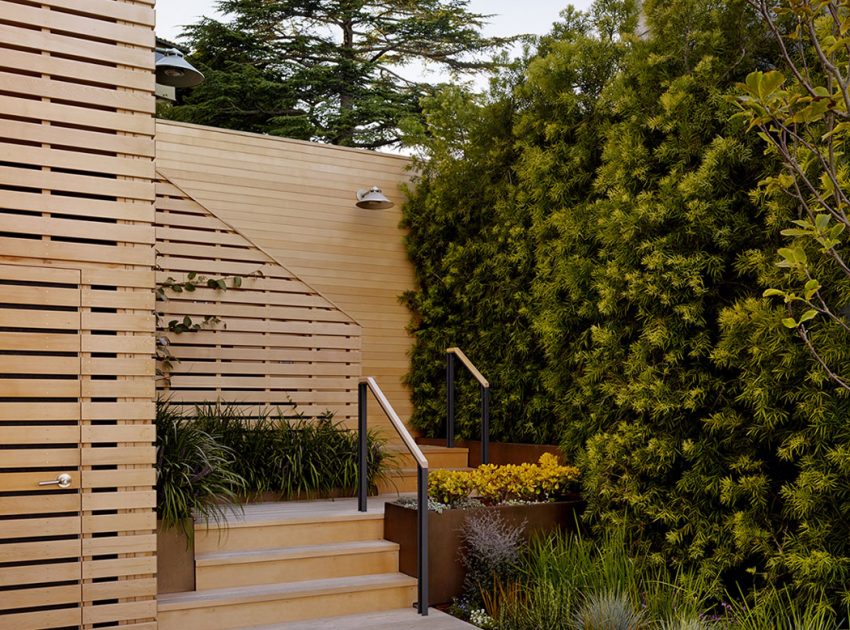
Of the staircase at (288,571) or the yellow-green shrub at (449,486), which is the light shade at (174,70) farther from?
the yellow-green shrub at (449,486)

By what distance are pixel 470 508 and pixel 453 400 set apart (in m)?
2.29

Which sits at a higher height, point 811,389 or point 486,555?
point 811,389

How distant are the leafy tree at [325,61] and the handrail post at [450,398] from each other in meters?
8.71

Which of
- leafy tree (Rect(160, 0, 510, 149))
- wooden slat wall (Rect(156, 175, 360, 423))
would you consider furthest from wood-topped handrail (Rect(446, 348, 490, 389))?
leafy tree (Rect(160, 0, 510, 149))

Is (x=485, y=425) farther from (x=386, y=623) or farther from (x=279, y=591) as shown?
(x=279, y=591)

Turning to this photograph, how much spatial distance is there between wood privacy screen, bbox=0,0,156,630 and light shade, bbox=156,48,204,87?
2119 millimetres

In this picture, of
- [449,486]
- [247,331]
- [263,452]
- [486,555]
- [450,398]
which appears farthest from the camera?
[450,398]

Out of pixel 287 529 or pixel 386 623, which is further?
pixel 287 529

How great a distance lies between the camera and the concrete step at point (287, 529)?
16.9ft

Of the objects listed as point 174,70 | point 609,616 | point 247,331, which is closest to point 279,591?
point 609,616

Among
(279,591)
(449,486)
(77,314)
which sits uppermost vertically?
(77,314)

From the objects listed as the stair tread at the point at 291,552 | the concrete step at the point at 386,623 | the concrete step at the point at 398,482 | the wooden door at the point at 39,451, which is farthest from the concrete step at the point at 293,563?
the concrete step at the point at 398,482

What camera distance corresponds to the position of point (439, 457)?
727 centimetres

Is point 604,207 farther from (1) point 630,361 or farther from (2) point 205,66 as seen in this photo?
(2) point 205,66
